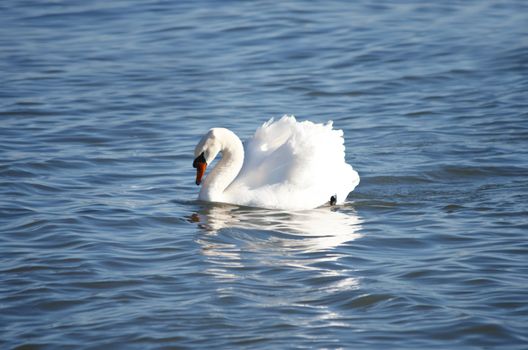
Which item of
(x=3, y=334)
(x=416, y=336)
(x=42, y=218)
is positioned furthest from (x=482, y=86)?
(x=3, y=334)

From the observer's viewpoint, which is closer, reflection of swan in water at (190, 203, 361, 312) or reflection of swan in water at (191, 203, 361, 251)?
reflection of swan in water at (190, 203, 361, 312)

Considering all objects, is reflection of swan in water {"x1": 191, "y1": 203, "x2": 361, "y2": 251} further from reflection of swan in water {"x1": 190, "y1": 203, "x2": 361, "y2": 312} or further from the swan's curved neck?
the swan's curved neck

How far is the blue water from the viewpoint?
7430 millimetres

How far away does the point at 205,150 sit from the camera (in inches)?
418

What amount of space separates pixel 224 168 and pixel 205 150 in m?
0.31

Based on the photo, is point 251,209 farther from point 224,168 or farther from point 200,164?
point 200,164

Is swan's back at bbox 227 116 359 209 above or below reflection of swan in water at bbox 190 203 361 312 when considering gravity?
above

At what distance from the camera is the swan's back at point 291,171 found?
34.5ft

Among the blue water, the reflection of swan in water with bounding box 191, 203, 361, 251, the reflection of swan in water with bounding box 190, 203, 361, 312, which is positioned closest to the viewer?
the blue water

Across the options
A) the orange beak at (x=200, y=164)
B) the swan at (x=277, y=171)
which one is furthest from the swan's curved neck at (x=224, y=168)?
the orange beak at (x=200, y=164)

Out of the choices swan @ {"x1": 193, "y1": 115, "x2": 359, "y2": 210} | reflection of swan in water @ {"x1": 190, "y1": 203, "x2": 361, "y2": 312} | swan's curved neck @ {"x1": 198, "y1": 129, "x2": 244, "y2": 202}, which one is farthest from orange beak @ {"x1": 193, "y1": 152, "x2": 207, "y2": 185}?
reflection of swan in water @ {"x1": 190, "y1": 203, "x2": 361, "y2": 312}

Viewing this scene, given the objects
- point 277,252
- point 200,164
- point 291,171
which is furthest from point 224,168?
point 277,252

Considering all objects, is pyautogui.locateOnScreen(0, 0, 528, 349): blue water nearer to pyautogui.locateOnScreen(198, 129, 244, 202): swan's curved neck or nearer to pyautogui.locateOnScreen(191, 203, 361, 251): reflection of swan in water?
pyautogui.locateOnScreen(191, 203, 361, 251): reflection of swan in water

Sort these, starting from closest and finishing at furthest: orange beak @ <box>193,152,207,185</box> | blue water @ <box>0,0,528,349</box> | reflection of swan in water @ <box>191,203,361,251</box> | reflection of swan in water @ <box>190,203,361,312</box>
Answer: blue water @ <box>0,0,528,349</box>
reflection of swan in water @ <box>190,203,361,312</box>
reflection of swan in water @ <box>191,203,361,251</box>
orange beak @ <box>193,152,207,185</box>
